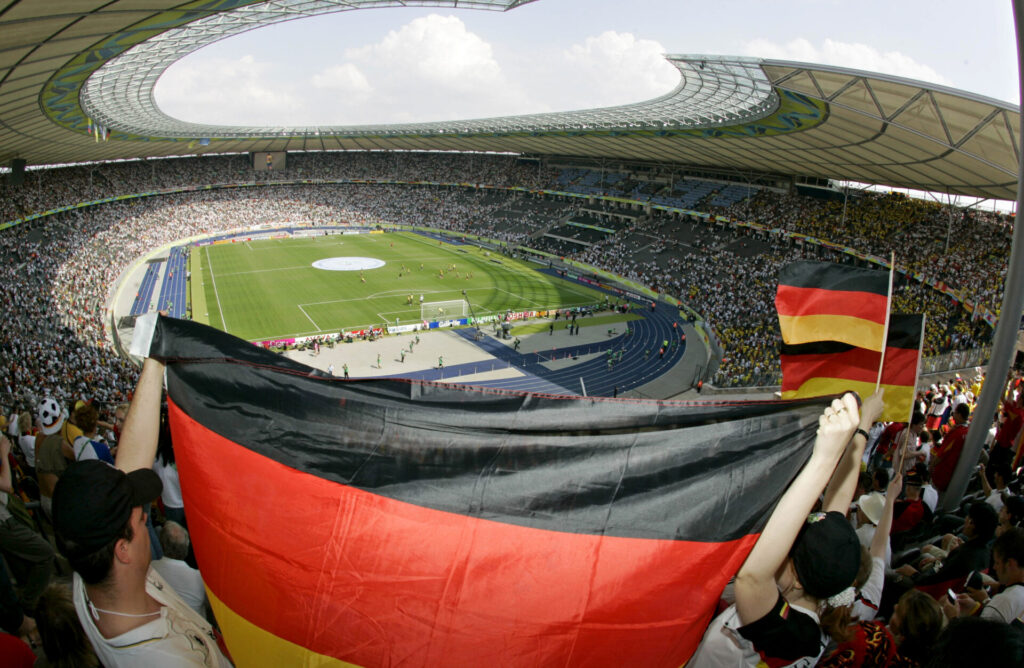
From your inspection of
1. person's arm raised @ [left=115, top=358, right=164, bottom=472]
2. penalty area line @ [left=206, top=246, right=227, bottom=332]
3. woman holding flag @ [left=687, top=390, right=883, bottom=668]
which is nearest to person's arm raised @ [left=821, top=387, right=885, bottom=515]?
woman holding flag @ [left=687, top=390, right=883, bottom=668]

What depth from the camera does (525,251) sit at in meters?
61.0

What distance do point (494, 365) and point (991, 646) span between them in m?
29.9

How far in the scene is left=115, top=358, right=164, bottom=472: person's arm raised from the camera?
11.2ft

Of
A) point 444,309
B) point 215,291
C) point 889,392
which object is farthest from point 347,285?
point 889,392

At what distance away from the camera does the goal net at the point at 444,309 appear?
131ft

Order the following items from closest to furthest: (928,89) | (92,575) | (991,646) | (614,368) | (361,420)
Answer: (991,646)
(92,575)
(361,420)
(928,89)
(614,368)

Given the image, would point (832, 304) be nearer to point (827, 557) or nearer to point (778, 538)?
point (827, 557)

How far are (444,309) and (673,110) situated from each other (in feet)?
65.5

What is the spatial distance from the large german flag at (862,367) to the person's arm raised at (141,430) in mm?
5916

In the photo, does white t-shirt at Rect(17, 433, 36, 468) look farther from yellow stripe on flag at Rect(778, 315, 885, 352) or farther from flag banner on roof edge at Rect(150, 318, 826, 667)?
yellow stripe on flag at Rect(778, 315, 885, 352)

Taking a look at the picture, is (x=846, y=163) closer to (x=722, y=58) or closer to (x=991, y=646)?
(x=722, y=58)

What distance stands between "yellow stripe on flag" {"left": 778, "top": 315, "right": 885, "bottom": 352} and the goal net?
33.9 m

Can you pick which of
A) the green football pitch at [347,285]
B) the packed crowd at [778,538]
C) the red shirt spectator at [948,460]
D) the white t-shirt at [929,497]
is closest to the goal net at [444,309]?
the green football pitch at [347,285]

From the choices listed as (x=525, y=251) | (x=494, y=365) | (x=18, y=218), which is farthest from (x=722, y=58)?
(x=18, y=218)
